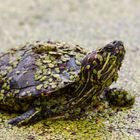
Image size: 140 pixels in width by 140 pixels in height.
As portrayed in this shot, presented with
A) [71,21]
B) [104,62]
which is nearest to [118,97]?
[104,62]

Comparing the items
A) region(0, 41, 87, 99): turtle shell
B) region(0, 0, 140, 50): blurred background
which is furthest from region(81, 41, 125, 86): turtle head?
region(0, 0, 140, 50): blurred background

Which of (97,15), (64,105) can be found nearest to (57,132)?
(64,105)

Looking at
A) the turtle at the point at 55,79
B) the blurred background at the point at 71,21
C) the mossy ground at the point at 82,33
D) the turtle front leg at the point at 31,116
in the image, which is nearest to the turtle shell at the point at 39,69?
the turtle at the point at 55,79

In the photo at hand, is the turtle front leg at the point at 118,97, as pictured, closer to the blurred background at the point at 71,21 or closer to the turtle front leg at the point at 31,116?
the turtle front leg at the point at 31,116

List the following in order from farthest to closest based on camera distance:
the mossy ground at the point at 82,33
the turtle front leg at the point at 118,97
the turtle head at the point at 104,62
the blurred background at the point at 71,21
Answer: the blurred background at the point at 71,21 → the turtle front leg at the point at 118,97 → the mossy ground at the point at 82,33 → the turtle head at the point at 104,62

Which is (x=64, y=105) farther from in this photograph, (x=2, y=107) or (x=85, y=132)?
(x=2, y=107)
